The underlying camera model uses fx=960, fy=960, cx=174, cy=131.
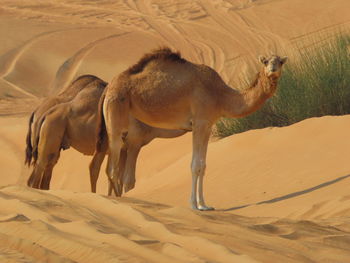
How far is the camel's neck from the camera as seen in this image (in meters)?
10.6

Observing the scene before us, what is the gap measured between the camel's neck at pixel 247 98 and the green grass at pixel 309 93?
420 cm

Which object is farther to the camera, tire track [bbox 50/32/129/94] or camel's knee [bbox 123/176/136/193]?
tire track [bbox 50/32/129/94]

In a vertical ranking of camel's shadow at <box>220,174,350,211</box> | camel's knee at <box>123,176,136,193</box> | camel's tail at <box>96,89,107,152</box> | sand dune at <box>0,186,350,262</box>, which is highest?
camel's tail at <box>96,89,107,152</box>

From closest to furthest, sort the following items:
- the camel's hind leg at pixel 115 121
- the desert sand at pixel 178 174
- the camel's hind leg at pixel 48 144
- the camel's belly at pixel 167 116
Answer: the desert sand at pixel 178 174
the camel's belly at pixel 167 116
the camel's hind leg at pixel 115 121
the camel's hind leg at pixel 48 144

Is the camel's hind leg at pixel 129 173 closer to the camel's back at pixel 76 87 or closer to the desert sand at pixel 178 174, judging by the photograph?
the desert sand at pixel 178 174

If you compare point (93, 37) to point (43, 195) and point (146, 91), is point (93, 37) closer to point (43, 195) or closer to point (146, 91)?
point (146, 91)

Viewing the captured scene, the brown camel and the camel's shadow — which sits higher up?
the brown camel

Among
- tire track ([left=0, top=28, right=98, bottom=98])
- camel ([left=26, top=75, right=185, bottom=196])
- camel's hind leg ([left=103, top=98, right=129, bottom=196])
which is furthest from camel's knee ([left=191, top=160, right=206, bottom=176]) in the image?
tire track ([left=0, top=28, right=98, bottom=98])

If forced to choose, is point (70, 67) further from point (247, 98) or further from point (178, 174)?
point (247, 98)

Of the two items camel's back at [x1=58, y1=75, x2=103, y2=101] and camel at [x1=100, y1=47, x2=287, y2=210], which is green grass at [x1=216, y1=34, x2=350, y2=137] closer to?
camel's back at [x1=58, y1=75, x2=103, y2=101]

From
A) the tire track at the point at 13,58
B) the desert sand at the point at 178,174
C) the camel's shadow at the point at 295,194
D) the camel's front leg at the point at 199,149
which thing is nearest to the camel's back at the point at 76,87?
the desert sand at the point at 178,174

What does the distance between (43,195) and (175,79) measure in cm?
341

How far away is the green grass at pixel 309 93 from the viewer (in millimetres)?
14750

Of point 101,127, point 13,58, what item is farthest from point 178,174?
point 13,58
